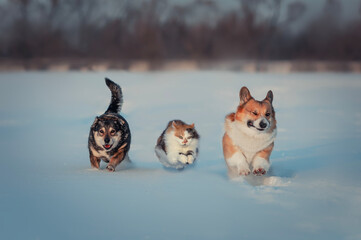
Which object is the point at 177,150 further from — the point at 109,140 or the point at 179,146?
the point at 109,140

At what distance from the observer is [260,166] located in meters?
4.75

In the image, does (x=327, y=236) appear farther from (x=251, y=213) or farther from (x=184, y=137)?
(x=184, y=137)

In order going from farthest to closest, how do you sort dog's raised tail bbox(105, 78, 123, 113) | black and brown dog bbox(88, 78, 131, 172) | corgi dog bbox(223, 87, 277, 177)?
dog's raised tail bbox(105, 78, 123, 113) < black and brown dog bbox(88, 78, 131, 172) < corgi dog bbox(223, 87, 277, 177)

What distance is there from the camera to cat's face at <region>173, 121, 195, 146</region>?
16.8ft

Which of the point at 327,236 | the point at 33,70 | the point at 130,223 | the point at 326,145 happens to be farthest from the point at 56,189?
the point at 33,70

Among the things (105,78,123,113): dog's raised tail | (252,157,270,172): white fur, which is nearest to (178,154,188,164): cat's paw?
(252,157,270,172): white fur

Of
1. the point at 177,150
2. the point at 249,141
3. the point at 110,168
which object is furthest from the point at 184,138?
the point at 110,168

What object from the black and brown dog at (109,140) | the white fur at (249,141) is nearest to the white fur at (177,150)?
the black and brown dog at (109,140)

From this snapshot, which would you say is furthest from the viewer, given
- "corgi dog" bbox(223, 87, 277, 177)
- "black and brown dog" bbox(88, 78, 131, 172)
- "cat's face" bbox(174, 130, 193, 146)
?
"cat's face" bbox(174, 130, 193, 146)

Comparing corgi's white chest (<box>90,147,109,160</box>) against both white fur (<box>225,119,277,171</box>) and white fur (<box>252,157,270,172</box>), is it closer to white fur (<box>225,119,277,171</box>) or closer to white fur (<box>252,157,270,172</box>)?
white fur (<box>225,119,277,171</box>)

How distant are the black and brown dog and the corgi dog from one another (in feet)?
3.71

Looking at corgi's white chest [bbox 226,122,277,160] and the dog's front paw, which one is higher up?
corgi's white chest [bbox 226,122,277,160]

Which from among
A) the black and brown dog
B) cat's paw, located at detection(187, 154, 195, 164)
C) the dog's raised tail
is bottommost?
cat's paw, located at detection(187, 154, 195, 164)

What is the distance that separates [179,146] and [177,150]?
1.9 inches
